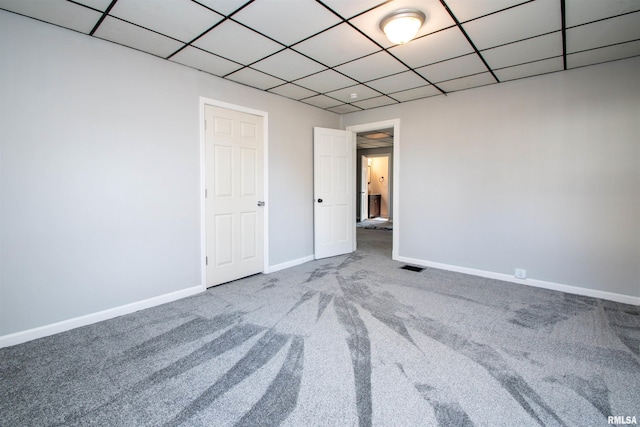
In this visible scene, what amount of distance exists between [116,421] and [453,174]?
173 inches

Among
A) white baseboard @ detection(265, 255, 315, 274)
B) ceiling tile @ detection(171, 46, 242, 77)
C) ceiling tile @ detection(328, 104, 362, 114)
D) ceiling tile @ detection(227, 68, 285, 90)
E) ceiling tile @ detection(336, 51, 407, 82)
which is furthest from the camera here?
ceiling tile @ detection(328, 104, 362, 114)

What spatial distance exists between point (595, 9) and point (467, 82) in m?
1.60

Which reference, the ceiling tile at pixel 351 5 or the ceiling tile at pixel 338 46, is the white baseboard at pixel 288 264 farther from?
the ceiling tile at pixel 351 5

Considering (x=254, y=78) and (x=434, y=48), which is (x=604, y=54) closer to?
→ (x=434, y=48)

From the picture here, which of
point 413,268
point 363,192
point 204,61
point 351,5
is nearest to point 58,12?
point 204,61

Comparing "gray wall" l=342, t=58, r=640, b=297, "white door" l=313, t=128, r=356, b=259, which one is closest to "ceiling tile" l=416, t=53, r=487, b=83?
"gray wall" l=342, t=58, r=640, b=297

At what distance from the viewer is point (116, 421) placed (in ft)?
5.25

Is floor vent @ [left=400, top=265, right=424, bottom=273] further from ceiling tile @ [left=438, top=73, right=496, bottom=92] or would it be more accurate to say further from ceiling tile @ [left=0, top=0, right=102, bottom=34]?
ceiling tile @ [left=0, top=0, right=102, bottom=34]

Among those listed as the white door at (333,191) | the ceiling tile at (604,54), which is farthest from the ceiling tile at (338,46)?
the ceiling tile at (604,54)

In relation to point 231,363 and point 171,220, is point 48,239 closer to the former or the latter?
point 171,220

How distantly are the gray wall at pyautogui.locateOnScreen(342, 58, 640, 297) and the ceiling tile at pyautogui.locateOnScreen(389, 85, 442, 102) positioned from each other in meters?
0.17

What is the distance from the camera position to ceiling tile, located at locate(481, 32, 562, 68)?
2.71 metres

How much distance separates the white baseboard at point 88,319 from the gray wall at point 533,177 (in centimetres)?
342

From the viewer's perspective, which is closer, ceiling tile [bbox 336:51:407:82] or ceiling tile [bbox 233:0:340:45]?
ceiling tile [bbox 233:0:340:45]
